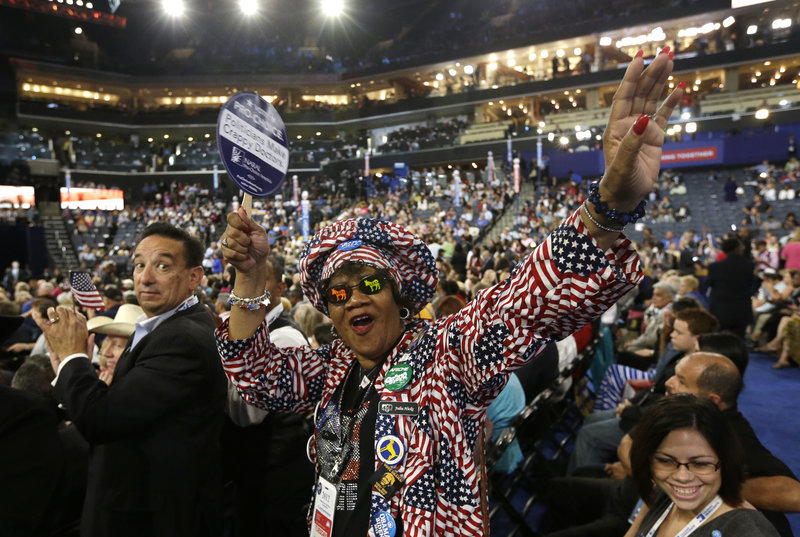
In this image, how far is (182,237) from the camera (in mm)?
1983

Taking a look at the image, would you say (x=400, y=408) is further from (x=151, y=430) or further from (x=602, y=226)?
(x=151, y=430)

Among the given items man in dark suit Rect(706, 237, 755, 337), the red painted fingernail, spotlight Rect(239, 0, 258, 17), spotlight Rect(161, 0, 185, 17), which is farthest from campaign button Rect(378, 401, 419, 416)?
spotlight Rect(161, 0, 185, 17)

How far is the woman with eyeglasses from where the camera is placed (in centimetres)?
161

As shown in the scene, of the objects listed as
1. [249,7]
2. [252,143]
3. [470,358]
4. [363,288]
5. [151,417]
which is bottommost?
[151,417]

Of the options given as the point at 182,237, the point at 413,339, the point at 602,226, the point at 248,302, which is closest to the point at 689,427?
the point at 413,339

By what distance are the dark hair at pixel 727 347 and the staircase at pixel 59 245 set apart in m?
21.3

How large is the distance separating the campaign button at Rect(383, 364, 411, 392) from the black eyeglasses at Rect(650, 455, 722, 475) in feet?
3.55

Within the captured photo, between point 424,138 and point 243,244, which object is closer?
point 243,244

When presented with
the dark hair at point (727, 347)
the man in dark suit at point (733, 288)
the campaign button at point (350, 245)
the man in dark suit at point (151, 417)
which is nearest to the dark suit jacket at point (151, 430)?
the man in dark suit at point (151, 417)

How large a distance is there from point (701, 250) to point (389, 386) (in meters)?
13.8

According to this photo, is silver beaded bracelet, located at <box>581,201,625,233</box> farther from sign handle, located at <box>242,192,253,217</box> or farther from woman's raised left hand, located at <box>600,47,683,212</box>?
sign handle, located at <box>242,192,253,217</box>

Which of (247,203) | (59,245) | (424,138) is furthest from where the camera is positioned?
(424,138)

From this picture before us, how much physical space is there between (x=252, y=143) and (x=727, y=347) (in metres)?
2.76

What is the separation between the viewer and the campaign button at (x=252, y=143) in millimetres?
1559
